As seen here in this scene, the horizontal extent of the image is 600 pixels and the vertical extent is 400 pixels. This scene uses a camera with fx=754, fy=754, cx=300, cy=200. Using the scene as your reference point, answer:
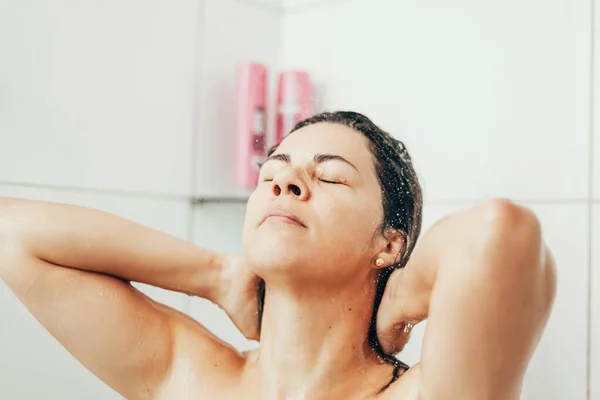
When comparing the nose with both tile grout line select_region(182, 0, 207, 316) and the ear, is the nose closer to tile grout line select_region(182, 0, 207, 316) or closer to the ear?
the ear

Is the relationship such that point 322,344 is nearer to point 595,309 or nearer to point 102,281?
point 102,281

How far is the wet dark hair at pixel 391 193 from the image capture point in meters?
0.80

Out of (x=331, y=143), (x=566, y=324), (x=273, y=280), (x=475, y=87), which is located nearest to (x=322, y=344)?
(x=273, y=280)

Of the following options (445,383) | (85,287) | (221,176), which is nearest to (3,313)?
(85,287)

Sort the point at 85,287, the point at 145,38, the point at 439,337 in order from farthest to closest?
the point at 145,38, the point at 85,287, the point at 439,337

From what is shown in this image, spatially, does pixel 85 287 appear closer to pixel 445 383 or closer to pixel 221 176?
pixel 445 383

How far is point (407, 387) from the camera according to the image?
2.27 feet

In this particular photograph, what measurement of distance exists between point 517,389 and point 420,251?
0.13 m

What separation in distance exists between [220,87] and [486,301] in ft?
2.75

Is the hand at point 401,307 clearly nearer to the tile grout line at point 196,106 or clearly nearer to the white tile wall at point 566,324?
the white tile wall at point 566,324

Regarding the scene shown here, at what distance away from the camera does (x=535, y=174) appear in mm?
1013

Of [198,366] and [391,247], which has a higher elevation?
[391,247]

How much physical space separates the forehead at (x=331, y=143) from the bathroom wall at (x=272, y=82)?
0.20 meters

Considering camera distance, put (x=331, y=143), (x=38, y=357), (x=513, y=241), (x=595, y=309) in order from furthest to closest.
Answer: (x=38, y=357), (x=595, y=309), (x=331, y=143), (x=513, y=241)
